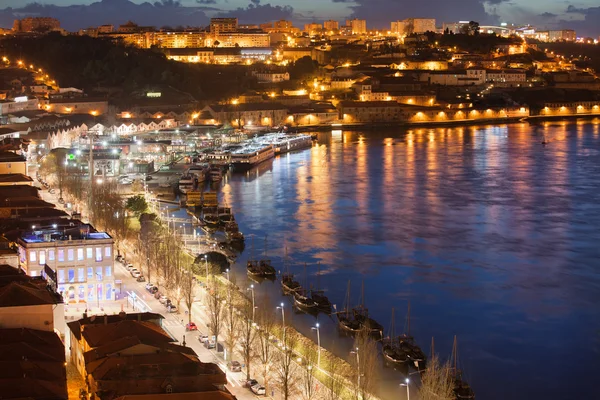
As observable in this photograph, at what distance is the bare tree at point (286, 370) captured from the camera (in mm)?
5109

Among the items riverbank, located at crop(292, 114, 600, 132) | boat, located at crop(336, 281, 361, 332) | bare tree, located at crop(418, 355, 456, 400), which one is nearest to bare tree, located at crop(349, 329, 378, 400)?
bare tree, located at crop(418, 355, 456, 400)

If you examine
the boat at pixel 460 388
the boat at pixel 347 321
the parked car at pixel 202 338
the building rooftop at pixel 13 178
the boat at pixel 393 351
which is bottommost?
the boat at pixel 460 388

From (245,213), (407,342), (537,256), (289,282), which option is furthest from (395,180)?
(407,342)

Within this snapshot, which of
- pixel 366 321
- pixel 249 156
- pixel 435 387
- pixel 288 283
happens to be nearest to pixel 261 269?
pixel 288 283

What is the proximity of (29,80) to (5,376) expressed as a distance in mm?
18052

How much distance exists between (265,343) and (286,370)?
2.28ft

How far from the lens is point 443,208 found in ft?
39.5

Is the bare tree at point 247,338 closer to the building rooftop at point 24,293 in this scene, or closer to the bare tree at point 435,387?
the bare tree at point 435,387

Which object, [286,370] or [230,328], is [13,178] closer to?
[230,328]

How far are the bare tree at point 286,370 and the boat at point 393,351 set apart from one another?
26.6 inches

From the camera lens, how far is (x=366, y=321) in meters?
6.84

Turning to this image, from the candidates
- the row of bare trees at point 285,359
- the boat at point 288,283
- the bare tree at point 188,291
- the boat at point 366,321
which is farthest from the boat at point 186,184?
the row of bare trees at point 285,359

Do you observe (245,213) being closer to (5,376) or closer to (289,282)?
(289,282)

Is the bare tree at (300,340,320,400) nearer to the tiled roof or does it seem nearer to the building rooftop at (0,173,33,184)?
the tiled roof
